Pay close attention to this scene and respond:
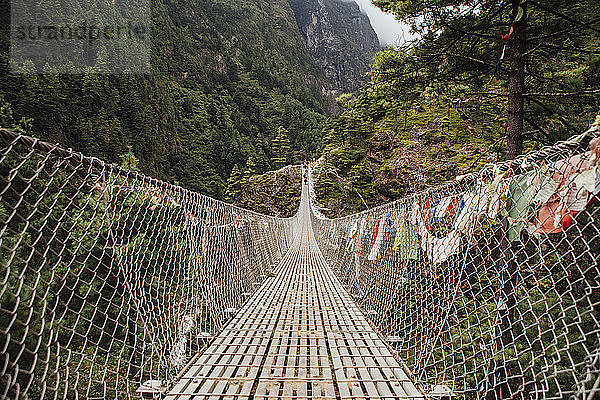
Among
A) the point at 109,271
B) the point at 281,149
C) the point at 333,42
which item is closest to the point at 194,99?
the point at 281,149

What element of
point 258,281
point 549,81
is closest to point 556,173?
point 549,81

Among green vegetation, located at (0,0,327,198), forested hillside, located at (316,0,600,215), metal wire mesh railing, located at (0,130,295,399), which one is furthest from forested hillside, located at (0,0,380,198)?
forested hillside, located at (316,0,600,215)

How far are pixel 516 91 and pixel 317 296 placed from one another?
2371 mm

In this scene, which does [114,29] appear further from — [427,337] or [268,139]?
[427,337]

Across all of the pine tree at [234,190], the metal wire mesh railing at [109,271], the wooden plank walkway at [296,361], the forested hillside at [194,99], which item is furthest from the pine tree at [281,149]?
the wooden plank walkway at [296,361]

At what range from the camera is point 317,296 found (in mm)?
3389

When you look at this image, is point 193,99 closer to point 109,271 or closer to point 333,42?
point 109,271

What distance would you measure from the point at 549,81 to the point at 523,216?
2.38 meters

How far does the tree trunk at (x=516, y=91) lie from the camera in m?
2.67

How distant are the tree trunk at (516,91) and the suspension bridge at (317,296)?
93 centimetres

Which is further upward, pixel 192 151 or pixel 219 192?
pixel 192 151

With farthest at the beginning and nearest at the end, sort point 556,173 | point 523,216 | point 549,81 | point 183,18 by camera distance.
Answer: point 183,18 → point 549,81 → point 523,216 → point 556,173

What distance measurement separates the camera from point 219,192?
32062 millimetres

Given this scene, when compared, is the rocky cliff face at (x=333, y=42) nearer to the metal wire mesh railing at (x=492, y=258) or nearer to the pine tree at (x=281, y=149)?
the pine tree at (x=281, y=149)
